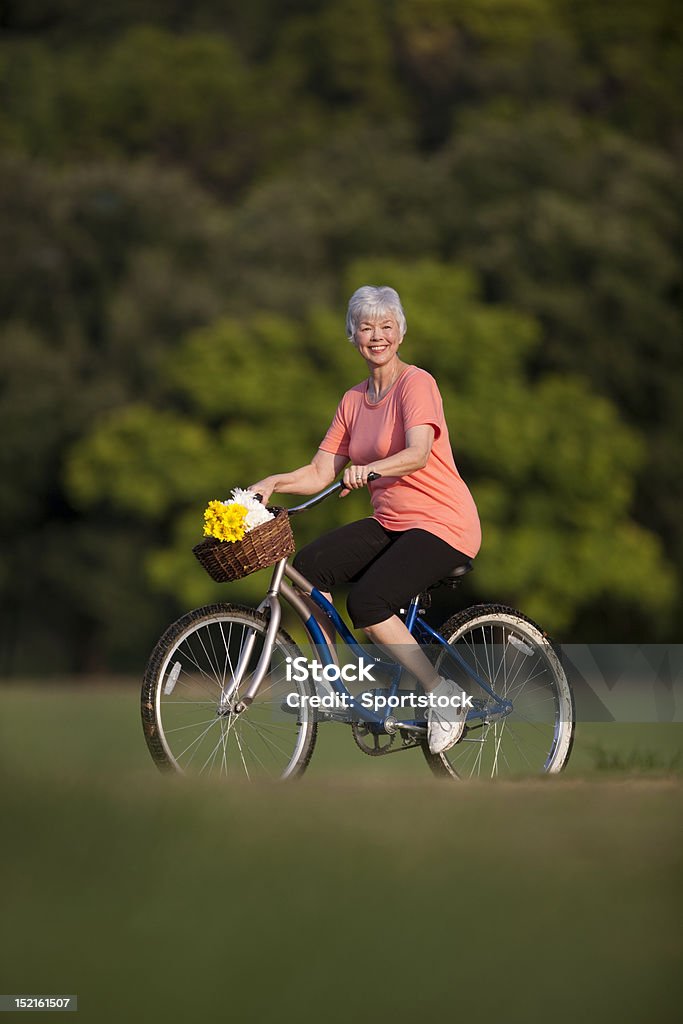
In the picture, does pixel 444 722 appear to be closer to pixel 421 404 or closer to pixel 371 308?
pixel 421 404

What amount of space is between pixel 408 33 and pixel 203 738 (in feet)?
127

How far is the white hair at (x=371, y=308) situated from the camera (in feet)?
15.8

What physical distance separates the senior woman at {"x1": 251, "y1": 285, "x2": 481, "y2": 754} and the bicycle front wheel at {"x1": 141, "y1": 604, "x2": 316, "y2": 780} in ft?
1.02

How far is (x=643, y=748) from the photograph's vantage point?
583cm

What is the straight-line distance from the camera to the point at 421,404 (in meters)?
4.79

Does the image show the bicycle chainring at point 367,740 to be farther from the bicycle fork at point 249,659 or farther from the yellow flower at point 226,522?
the yellow flower at point 226,522

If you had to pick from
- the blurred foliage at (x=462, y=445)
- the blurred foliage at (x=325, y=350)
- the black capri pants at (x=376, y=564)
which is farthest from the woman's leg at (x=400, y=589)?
the blurred foliage at (x=462, y=445)

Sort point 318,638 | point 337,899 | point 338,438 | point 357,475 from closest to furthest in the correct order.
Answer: point 337,899
point 357,475
point 318,638
point 338,438

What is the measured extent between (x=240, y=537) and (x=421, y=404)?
723 millimetres

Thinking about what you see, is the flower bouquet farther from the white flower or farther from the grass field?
the grass field

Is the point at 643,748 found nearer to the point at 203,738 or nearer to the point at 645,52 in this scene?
the point at 203,738

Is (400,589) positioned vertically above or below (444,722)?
above

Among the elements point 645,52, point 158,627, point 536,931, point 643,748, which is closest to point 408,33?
point 645,52

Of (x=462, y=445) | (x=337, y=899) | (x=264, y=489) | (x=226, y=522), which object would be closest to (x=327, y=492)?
(x=264, y=489)
